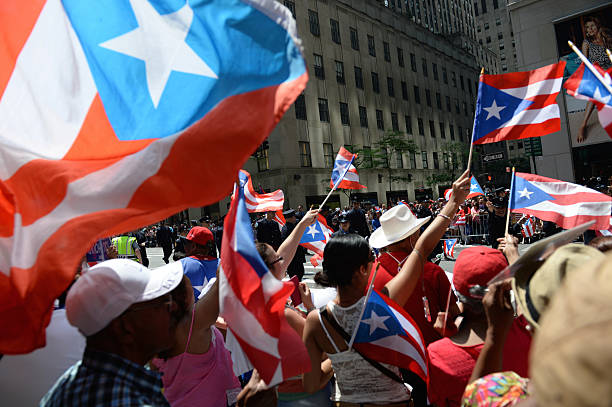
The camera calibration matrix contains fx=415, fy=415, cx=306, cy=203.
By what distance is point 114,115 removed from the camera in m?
2.51

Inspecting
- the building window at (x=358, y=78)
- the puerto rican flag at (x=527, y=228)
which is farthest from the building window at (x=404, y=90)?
the puerto rican flag at (x=527, y=228)

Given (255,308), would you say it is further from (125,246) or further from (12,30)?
(125,246)

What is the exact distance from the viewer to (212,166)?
2.11 metres

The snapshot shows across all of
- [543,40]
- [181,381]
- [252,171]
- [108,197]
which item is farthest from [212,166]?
[252,171]

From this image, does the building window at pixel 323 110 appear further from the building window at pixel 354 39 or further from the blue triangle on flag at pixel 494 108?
the blue triangle on flag at pixel 494 108

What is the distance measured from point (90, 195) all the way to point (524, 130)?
169 inches

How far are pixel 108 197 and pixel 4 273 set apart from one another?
560mm

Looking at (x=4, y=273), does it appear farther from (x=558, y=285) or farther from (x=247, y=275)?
(x=558, y=285)

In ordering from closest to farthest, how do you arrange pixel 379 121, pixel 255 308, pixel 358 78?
pixel 255 308
pixel 358 78
pixel 379 121

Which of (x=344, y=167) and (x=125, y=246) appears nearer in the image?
(x=344, y=167)

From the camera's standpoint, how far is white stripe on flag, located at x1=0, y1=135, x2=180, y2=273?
1.95 meters

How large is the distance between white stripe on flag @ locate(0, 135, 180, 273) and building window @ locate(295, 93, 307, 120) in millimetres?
32995

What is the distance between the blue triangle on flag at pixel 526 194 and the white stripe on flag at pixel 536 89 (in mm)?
890

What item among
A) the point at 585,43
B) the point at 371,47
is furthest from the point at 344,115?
the point at 585,43
